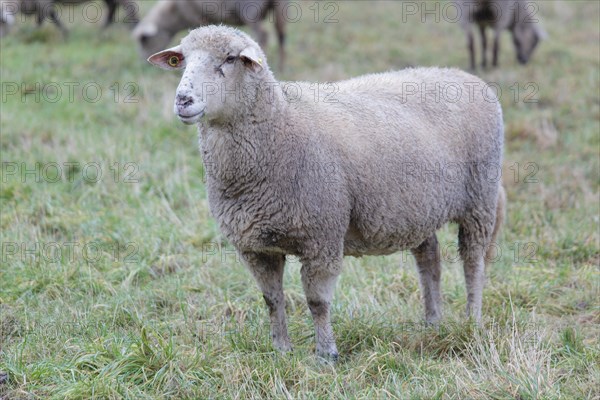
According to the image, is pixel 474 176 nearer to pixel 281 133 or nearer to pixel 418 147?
pixel 418 147

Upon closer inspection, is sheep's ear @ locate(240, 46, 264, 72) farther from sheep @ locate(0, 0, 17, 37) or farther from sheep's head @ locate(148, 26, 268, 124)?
sheep @ locate(0, 0, 17, 37)

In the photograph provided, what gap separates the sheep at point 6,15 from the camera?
38.5 ft

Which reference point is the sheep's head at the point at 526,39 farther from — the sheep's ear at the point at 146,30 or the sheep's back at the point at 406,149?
the sheep's back at the point at 406,149

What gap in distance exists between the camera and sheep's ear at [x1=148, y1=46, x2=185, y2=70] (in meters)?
4.12

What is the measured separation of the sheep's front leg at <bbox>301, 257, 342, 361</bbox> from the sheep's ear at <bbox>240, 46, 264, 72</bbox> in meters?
1.07

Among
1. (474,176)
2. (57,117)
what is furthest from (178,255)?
(57,117)

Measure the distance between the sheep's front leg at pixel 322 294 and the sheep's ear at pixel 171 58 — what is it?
1271 millimetres

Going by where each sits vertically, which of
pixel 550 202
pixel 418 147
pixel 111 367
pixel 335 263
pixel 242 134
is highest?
pixel 242 134

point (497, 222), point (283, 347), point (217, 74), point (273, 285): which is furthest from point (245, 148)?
point (497, 222)

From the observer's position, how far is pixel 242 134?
161 inches

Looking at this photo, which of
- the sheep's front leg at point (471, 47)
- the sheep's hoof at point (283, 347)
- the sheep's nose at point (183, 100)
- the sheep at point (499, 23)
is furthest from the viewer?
the sheep at point (499, 23)

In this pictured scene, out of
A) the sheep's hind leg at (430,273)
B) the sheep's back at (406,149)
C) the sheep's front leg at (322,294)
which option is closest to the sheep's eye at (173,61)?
the sheep's back at (406,149)

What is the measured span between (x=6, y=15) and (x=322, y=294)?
30.6ft

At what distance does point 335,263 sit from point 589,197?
12.8ft
